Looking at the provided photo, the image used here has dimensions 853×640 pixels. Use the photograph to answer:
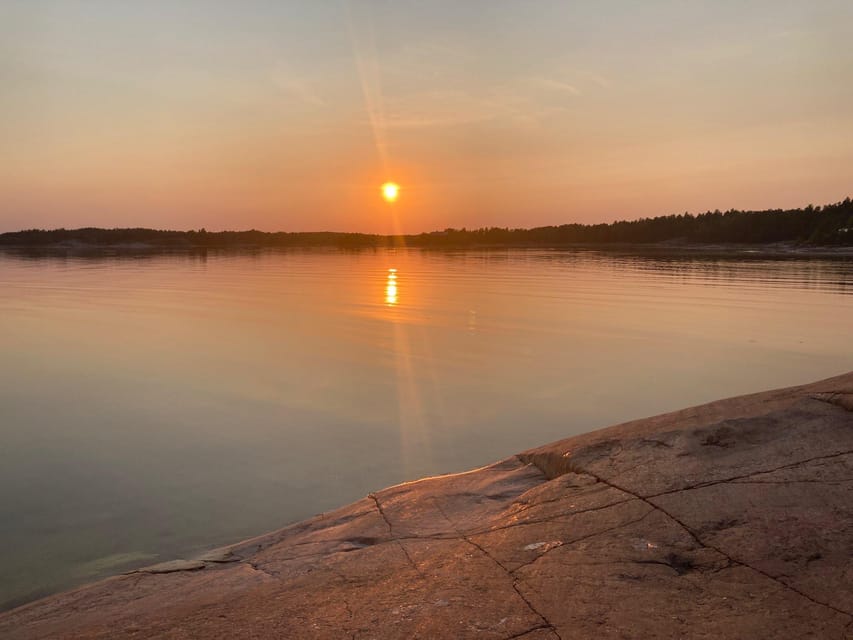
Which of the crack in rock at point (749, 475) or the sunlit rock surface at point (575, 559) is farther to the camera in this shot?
the crack in rock at point (749, 475)

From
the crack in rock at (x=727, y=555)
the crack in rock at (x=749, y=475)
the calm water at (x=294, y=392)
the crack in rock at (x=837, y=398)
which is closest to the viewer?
the crack in rock at (x=727, y=555)

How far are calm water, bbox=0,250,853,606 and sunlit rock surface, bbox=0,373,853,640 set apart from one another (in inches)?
51.3

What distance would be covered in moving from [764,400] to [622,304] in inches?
653

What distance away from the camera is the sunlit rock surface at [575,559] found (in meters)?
3.00

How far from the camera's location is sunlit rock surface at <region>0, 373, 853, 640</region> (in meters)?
3.00

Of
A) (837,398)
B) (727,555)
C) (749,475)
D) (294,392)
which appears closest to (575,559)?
(727,555)

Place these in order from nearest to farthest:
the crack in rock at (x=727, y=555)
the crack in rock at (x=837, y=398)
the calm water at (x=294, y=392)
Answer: the crack in rock at (x=727, y=555)
the crack in rock at (x=837, y=398)
the calm water at (x=294, y=392)

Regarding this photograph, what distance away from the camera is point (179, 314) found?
67.2ft

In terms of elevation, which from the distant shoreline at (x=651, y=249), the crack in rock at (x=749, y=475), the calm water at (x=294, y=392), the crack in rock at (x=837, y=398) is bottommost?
the calm water at (x=294, y=392)

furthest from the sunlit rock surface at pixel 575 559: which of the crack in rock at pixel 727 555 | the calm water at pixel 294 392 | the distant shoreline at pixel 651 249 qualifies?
the distant shoreline at pixel 651 249

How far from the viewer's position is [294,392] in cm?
1061

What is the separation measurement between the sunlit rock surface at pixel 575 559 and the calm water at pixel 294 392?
1.30 meters

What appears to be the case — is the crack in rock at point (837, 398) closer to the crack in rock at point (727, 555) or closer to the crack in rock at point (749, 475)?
the crack in rock at point (749, 475)

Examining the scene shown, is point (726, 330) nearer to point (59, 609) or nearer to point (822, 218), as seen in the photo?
point (59, 609)
